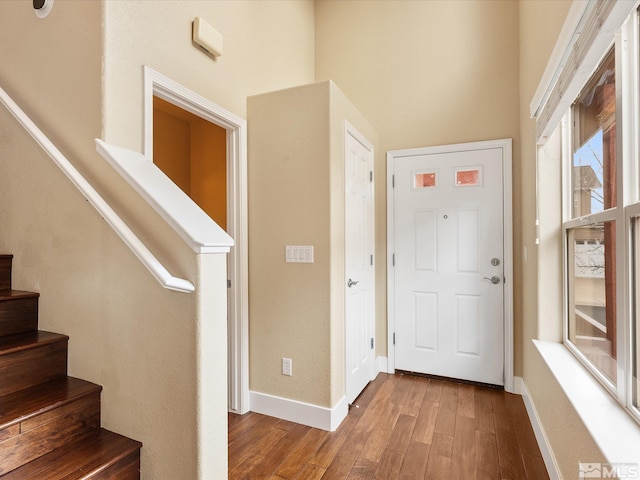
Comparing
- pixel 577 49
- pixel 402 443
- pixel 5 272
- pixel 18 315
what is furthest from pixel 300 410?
pixel 577 49

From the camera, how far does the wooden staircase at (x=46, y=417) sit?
124cm

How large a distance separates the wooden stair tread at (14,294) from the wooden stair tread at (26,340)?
19 centimetres

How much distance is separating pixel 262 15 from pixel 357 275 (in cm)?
229

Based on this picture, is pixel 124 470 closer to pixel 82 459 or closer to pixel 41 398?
pixel 82 459

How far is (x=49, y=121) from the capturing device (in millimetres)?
1796

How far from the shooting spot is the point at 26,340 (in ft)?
5.18

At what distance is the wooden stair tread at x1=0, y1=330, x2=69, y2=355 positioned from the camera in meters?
1.46

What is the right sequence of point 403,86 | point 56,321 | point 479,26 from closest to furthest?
1. point 56,321
2. point 479,26
3. point 403,86

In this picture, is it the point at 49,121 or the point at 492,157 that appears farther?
the point at 492,157

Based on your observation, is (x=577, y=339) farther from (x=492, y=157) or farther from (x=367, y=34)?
(x=367, y=34)

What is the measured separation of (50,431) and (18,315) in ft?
2.34

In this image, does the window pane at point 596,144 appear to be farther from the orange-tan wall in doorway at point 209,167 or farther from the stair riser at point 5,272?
the stair riser at point 5,272

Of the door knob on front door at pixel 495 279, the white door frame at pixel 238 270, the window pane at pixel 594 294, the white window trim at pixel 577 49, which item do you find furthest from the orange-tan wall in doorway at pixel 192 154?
the window pane at pixel 594 294

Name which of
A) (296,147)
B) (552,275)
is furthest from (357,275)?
(552,275)
